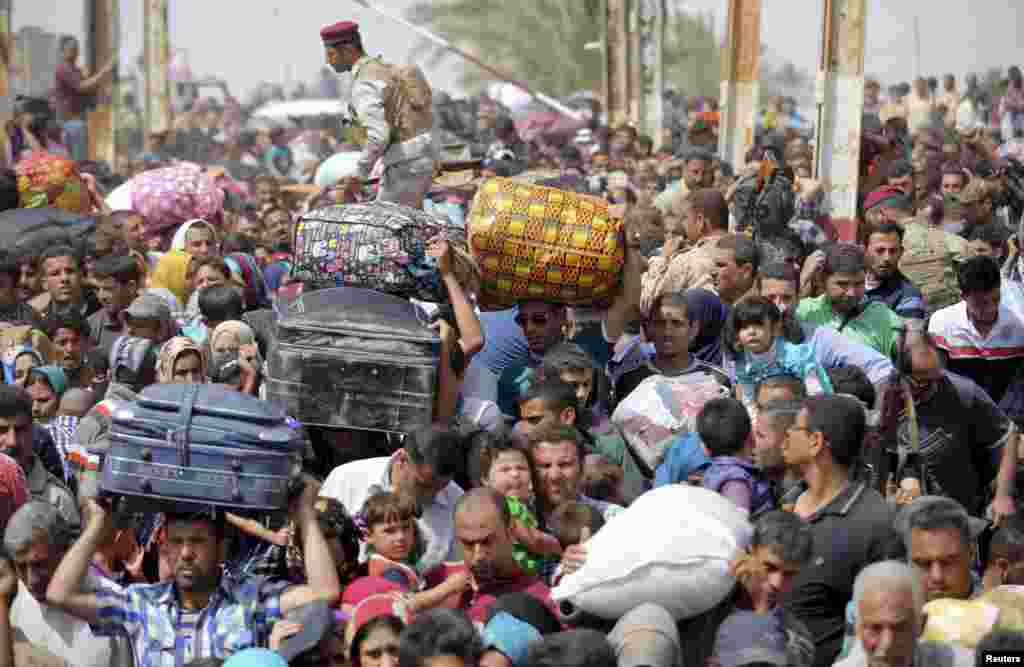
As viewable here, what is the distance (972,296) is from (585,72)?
61832 mm

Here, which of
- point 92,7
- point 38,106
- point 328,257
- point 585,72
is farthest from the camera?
point 585,72

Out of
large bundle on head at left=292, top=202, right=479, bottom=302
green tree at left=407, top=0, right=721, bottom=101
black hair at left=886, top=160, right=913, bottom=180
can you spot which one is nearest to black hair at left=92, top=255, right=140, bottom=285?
large bundle on head at left=292, top=202, right=479, bottom=302

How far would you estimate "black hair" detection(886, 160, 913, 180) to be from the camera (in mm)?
14625

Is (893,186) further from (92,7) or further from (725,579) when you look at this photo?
(92,7)

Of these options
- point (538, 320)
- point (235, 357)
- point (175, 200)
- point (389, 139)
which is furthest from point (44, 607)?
point (175, 200)

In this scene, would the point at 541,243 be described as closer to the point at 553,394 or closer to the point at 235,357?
the point at 553,394

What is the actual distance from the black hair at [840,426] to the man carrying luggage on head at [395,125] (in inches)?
140

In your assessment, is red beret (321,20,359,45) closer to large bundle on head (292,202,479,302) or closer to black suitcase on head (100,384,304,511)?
large bundle on head (292,202,479,302)

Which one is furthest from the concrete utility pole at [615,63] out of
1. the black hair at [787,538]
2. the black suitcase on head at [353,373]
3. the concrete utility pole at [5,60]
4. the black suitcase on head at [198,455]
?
the black hair at [787,538]

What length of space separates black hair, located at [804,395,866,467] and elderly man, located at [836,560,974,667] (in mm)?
1003

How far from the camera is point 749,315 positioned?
870 centimetres

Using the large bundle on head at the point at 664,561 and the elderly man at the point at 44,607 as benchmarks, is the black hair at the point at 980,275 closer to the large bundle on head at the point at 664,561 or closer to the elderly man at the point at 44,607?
the large bundle on head at the point at 664,561

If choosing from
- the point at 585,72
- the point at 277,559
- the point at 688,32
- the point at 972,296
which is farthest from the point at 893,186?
the point at 688,32

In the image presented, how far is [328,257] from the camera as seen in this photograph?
8.23 metres
